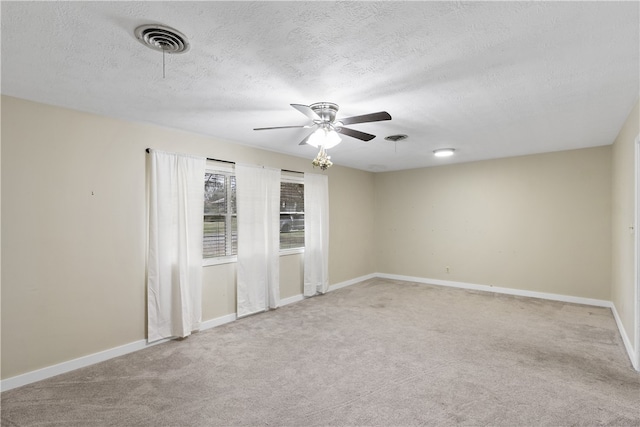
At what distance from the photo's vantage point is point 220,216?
14.0ft

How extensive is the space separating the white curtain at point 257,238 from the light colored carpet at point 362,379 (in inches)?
15.4

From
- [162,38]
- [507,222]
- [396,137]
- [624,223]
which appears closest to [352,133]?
[396,137]

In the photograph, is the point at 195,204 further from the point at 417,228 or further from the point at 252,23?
the point at 417,228

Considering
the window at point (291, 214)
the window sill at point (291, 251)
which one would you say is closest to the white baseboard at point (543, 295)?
the window sill at point (291, 251)

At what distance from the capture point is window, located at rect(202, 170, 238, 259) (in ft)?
13.5

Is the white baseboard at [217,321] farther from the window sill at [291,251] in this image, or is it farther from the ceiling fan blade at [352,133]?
the ceiling fan blade at [352,133]

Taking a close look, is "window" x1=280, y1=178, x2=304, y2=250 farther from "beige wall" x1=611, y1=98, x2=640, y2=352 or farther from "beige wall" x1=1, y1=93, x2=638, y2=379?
"beige wall" x1=611, y1=98, x2=640, y2=352

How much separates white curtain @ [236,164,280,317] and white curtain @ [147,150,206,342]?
0.60m

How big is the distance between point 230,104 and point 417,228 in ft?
15.9

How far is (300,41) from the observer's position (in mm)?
1842

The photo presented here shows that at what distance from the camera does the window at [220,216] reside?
13.5ft

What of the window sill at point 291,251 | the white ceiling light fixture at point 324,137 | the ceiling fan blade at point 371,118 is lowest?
the window sill at point 291,251

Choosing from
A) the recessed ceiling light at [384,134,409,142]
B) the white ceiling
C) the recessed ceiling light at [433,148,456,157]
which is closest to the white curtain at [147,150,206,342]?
the white ceiling

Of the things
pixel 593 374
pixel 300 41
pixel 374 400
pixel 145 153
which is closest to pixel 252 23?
pixel 300 41
